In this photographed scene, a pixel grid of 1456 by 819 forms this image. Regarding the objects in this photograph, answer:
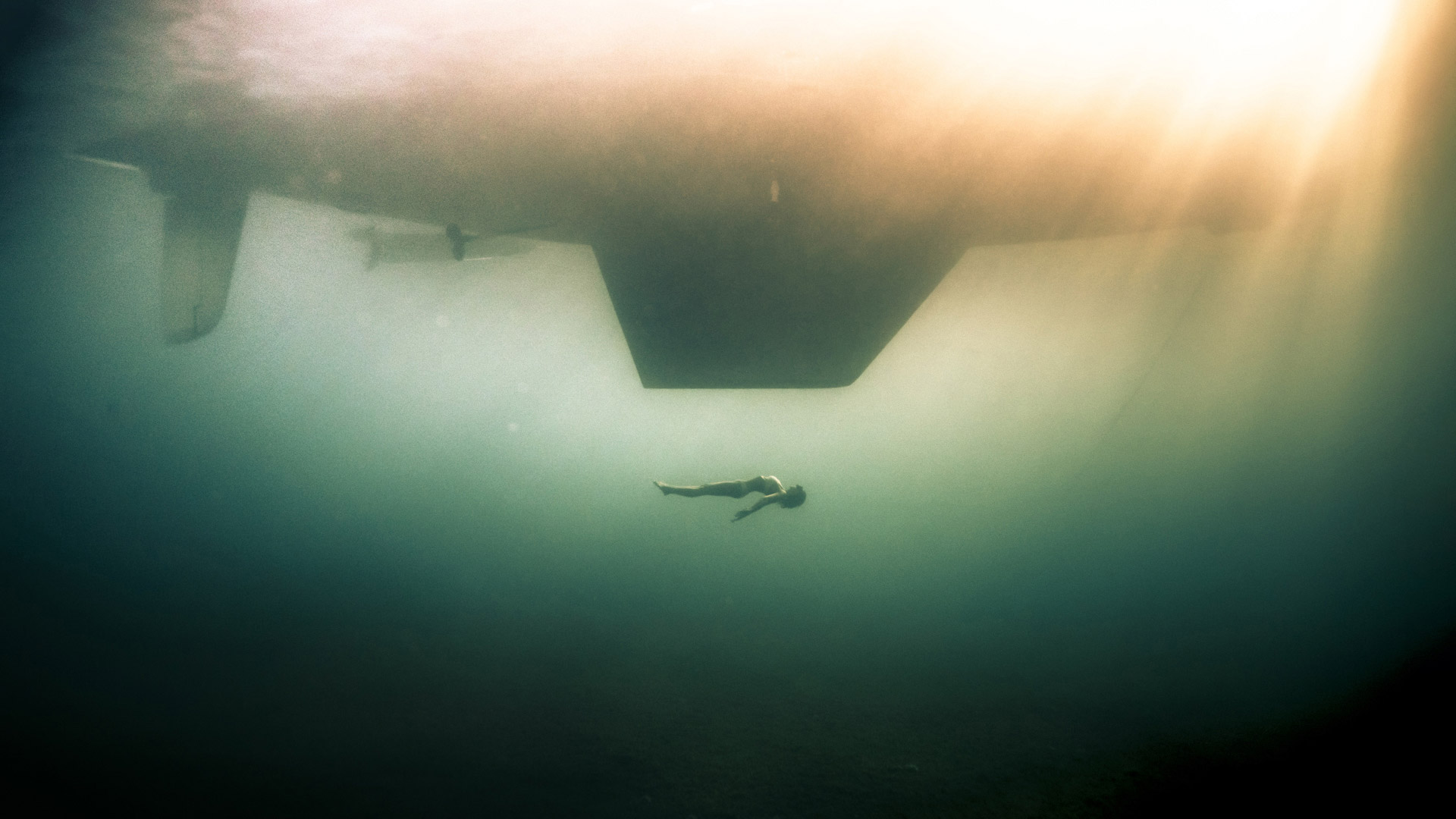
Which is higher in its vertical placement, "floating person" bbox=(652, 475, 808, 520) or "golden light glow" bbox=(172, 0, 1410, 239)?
"golden light glow" bbox=(172, 0, 1410, 239)

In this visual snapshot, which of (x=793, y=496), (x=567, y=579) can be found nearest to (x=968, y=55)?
(x=793, y=496)

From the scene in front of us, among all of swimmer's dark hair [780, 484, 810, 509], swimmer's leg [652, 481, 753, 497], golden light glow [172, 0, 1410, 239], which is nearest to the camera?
golden light glow [172, 0, 1410, 239]

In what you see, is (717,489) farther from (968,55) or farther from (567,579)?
(567,579)

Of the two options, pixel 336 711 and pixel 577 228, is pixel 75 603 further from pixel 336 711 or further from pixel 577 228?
pixel 577 228

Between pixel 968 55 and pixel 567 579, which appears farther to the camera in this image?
pixel 567 579

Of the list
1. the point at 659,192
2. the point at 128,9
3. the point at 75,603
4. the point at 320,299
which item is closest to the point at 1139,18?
the point at 659,192

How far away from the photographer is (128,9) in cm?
301

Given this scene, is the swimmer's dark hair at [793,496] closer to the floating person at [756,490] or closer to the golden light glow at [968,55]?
the floating person at [756,490]

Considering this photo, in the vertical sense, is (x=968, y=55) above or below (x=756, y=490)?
above

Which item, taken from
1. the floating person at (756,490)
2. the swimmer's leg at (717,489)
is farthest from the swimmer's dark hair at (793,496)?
the swimmer's leg at (717,489)

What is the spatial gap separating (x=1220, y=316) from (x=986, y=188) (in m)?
34.4

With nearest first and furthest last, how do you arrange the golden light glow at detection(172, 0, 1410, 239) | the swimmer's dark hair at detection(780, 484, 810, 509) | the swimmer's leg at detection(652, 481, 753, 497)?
the golden light glow at detection(172, 0, 1410, 239), the swimmer's leg at detection(652, 481, 753, 497), the swimmer's dark hair at detection(780, 484, 810, 509)

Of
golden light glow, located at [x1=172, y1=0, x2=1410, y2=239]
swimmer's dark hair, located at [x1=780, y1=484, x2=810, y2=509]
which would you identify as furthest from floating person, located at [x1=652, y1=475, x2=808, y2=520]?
golden light glow, located at [x1=172, y1=0, x2=1410, y2=239]

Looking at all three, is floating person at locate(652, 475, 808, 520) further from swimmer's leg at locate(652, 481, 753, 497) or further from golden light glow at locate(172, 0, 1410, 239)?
golden light glow at locate(172, 0, 1410, 239)
